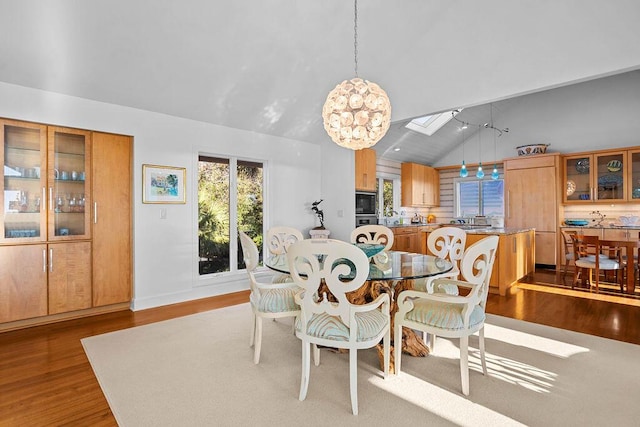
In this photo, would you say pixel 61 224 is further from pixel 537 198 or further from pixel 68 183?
pixel 537 198

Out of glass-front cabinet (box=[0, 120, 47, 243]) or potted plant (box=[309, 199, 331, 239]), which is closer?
glass-front cabinet (box=[0, 120, 47, 243])

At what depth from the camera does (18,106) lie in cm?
321

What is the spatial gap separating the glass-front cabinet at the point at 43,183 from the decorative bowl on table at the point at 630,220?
8.49 metres

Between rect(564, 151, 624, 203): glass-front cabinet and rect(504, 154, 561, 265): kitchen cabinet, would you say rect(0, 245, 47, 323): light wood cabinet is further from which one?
rect(564, 151, 624, 203): glass-front cabinet

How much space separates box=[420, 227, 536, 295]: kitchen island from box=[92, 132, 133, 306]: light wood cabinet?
14.1 feet

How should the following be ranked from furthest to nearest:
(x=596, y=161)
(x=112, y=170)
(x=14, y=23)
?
(x=596, y=161)
(x=112, y=170)
(x=14, y=23)

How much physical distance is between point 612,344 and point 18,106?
597 centimetres

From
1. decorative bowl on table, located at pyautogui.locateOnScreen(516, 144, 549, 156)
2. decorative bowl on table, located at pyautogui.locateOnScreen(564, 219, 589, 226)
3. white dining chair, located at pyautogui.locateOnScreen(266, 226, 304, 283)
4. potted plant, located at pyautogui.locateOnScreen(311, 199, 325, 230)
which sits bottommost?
white dining chair, located at pyautogui.locateOnScreen(266, 226, 304, 283)

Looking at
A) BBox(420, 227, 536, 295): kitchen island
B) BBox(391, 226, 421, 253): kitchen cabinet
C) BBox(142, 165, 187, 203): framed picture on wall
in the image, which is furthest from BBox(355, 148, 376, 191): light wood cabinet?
BBox(142, 165, 187, 203): framed picture on wall

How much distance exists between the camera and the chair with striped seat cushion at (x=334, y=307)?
6.04 ft

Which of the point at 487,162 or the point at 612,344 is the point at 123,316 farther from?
the point at 487,162

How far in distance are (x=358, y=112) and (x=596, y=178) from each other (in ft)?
19.5

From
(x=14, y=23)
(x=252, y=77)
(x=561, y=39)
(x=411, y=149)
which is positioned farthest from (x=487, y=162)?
(x=14, y=23)

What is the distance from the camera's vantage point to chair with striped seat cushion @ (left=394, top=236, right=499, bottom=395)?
2.06 meters
